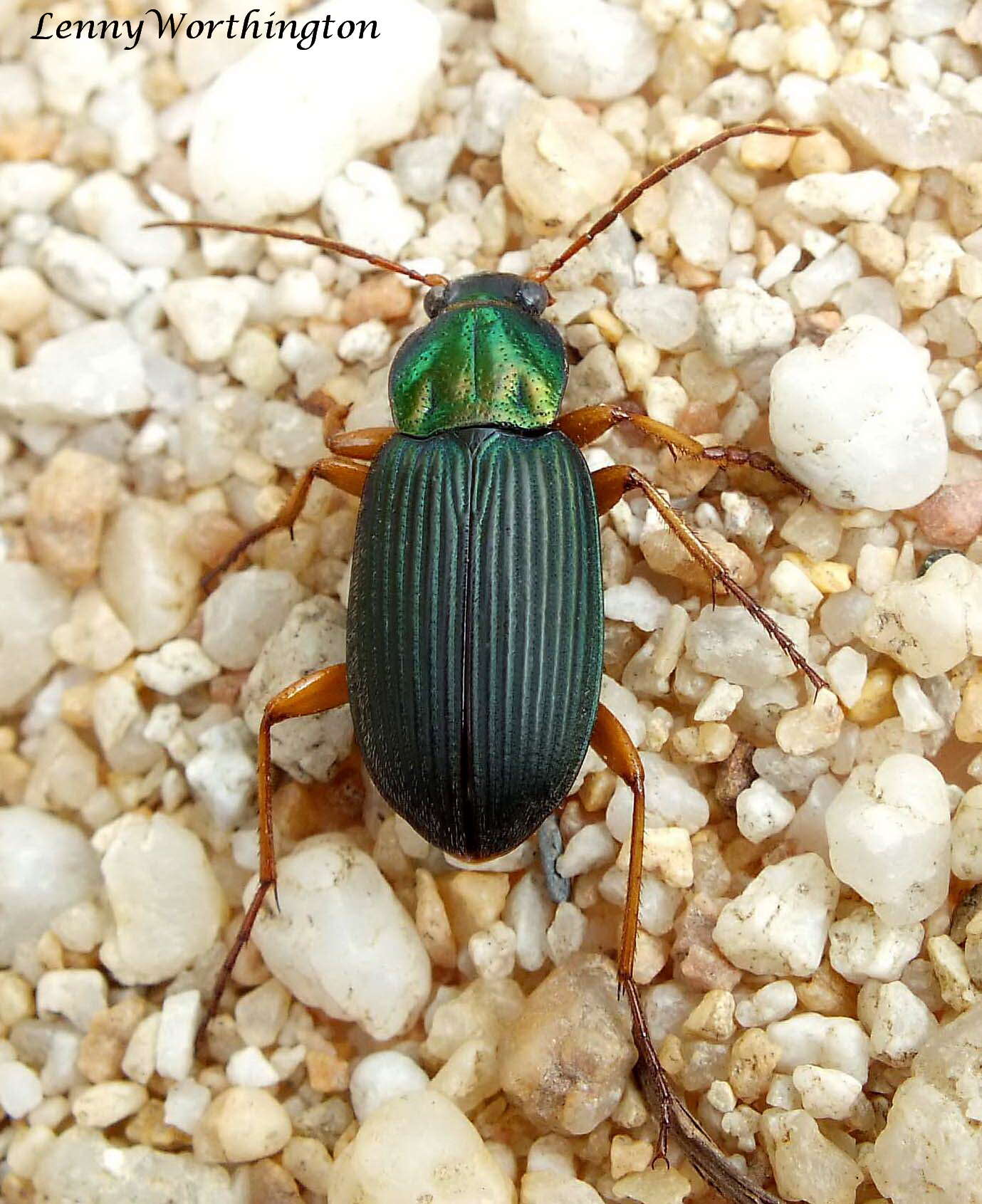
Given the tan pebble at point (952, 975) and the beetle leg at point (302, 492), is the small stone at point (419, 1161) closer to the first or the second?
the tan pebble at point (952, 975)

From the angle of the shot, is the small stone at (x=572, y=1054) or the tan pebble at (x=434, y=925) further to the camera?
the tan pebble at (x=434, y=925)

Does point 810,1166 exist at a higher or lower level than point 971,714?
lower

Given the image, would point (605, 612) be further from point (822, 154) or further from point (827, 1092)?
point (822, 154)

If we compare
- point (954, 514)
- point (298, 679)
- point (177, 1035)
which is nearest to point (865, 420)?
point (954, 514)

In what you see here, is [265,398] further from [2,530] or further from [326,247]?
[2,530]

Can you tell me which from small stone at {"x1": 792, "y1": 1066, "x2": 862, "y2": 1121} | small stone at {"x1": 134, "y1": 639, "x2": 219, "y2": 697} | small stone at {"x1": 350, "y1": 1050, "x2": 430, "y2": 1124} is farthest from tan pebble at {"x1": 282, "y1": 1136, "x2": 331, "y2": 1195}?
small stone at {"x1": 134, "y1": 639, "x2": 219, "y2": 697}

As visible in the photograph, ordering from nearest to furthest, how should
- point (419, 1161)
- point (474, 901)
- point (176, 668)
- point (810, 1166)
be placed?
point (810, 1166) < point (419, 1161) < point (474, 901) < point (176, 668)

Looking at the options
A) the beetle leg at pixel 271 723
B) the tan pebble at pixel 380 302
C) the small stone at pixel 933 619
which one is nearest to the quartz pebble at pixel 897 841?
the small stone at pixel 933 619
